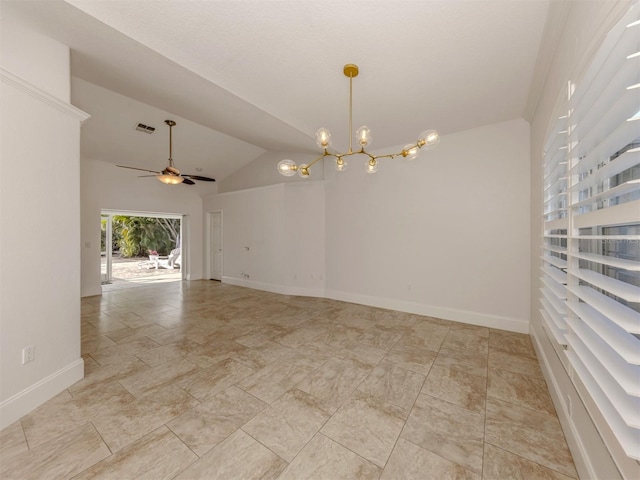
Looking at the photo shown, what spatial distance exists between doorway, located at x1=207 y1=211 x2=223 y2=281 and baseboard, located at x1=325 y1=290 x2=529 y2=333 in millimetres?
4187

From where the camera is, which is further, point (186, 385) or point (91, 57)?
point (91, 57)

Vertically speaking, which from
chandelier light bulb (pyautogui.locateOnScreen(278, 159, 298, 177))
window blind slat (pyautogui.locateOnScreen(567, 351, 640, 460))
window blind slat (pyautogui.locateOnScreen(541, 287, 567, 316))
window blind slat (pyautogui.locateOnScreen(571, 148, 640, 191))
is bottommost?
window blind slat (pyautogui.locateOnScreen(567, 351, 640, 460))

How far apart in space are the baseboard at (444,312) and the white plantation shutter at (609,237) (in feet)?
7.09

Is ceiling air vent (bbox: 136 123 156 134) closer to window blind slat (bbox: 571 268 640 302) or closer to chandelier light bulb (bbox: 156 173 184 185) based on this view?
chandelier light bulb (bbox: 156 173 184 185)

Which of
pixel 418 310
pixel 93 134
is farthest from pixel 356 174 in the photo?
pixel 93 134

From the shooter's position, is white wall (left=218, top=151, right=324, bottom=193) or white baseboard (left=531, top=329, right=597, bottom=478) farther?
white wall (left=218, top=151, right=324, bottom=193)

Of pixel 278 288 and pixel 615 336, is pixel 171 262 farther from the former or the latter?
pixel 615 336

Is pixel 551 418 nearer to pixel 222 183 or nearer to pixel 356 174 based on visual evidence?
pixel 356 174

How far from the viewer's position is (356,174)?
5.10 m

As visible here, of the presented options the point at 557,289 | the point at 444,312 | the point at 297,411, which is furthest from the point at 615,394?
the point at 444,312

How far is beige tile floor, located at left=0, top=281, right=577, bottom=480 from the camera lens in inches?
60.1

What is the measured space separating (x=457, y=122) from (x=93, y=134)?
21.1 feet

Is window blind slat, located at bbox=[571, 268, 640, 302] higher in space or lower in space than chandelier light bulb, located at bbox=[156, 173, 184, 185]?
lower

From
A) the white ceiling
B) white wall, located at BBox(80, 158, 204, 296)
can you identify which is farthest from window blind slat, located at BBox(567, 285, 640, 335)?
white wall, located at BBox(80, 158, 204, 296)
